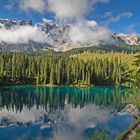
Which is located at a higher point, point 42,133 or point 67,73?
point 67,73

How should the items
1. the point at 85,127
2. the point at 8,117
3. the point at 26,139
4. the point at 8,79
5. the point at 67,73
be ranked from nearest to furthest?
1. the point at 26,139
2. the point at 85,127
3. the point at 8,117
4. the point at 8,79
5. the point at 67,73

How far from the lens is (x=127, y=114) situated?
87.3 meters

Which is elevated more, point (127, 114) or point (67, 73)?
point (67, 73)

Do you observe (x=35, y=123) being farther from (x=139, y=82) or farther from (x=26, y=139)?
(x=139, y=82)

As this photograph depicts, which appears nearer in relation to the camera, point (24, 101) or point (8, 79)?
point (24, 101)

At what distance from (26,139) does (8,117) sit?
2692 centimetres

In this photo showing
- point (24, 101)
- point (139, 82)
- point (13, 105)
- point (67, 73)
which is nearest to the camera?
point (139, 82)

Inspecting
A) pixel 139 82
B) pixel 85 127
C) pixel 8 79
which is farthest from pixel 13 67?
pixel 139 82

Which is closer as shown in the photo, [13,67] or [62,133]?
[62,133]

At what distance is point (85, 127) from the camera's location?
6931 cm

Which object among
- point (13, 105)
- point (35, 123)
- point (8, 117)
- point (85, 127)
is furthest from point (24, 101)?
point (85, 127)

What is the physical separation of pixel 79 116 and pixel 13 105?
28679mm

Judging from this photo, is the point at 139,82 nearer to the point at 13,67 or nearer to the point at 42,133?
the point at 42,133

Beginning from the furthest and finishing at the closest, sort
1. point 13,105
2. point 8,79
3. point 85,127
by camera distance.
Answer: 1. point 8,79
2. point 13,105
3. point 85,127
